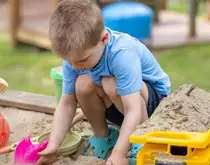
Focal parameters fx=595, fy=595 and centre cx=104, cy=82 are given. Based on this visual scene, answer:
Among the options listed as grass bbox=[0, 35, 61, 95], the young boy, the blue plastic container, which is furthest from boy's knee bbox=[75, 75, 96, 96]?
the blue plastic container

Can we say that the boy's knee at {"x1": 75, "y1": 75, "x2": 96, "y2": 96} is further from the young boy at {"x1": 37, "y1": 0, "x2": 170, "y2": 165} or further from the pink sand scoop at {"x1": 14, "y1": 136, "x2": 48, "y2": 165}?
the pink sand scoop at {"x1": 14, "y1": 136, "x2": 48, "y2": 165}

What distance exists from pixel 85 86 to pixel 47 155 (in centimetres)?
33

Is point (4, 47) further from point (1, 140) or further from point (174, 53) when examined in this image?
point (1, 140)

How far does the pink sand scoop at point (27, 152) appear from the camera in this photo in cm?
258

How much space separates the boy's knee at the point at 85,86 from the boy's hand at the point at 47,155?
10.5 inches

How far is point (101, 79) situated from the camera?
252cm

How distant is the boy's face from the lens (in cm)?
231

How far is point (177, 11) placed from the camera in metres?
8.33

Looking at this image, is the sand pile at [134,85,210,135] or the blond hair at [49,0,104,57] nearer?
the sand pile at [134,85,210,135]

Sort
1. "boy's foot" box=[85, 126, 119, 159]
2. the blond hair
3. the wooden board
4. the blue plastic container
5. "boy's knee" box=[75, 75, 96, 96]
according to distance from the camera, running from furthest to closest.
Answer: the blue plastic container → the wooden board → "boy's foot" box=[85, 126, 119, 159] → "boy's knee" box=[75, 75, 96, 96] → the blond hair

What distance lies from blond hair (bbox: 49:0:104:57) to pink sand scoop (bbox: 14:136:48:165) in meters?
0.49


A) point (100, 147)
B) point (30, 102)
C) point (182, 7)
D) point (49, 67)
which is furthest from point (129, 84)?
point (182, 7)

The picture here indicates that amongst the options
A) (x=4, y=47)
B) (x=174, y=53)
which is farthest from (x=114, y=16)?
(x=4, y=47)

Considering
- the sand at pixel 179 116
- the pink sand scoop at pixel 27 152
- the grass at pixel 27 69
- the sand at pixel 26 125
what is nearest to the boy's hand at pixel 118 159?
the sand at pixel 179 116
